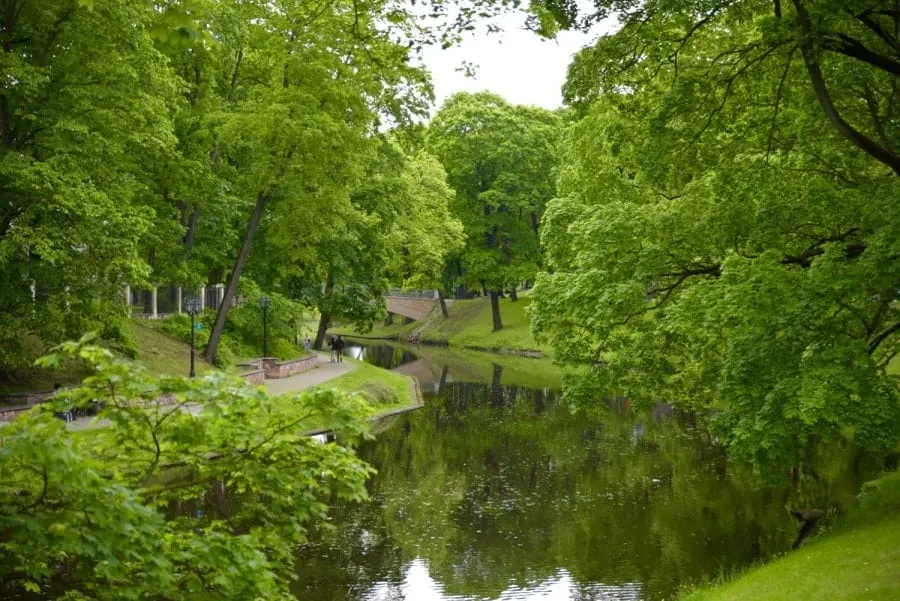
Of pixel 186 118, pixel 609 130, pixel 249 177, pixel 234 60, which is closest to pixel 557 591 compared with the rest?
pixel 609 130

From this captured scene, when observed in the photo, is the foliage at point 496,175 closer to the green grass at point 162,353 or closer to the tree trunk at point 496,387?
the tree trunk at point 496,387

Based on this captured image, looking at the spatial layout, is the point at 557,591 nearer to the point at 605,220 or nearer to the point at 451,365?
the point at 605,220

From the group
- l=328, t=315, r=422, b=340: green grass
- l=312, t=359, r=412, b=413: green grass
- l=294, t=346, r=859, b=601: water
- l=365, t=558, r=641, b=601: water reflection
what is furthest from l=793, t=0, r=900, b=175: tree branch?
l=328, t=315, r=422, b=340: green grass

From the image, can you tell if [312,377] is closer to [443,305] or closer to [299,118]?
[299,118]

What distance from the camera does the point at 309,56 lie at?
26656 mm

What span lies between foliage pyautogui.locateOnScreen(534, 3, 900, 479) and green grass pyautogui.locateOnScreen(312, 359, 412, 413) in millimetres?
14247

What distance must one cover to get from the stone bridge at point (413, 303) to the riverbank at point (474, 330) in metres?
0.66

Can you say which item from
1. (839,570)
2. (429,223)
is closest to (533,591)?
(839,570)

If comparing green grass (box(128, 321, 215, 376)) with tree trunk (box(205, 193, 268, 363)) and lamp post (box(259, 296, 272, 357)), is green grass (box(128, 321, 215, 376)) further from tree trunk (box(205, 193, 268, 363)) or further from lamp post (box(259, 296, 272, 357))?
lamp post (box(259, 296, 272, 357))

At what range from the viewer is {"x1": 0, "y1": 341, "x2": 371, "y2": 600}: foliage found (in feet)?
17.7

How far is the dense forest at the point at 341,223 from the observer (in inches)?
244

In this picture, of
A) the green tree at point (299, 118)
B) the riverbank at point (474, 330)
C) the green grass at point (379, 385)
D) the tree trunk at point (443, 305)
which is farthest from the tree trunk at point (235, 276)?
the tree trunk at point (443, 305)

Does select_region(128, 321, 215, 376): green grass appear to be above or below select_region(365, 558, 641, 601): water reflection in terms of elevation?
above

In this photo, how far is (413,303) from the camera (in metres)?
72.2
